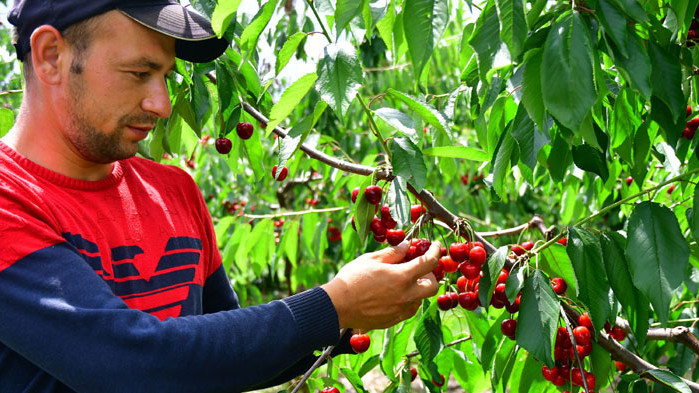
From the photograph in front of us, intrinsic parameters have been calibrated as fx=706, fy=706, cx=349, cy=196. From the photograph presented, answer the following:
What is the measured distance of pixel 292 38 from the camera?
4.53 feet

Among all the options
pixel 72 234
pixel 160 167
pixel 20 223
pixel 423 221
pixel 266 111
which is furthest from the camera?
pixel 266 111

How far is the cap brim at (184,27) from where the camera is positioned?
139cm

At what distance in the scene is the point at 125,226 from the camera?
1487mm

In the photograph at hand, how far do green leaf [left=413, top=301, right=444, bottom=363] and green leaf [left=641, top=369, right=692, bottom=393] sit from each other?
48 centimetres

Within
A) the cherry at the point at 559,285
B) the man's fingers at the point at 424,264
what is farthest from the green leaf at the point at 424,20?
the cherry at the point at 559,285

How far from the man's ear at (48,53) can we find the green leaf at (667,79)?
43.9 inches

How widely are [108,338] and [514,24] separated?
2.61 ft

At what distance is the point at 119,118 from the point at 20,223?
0.33 meters

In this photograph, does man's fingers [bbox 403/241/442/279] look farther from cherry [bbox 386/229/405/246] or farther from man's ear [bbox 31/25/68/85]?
man's ear [bbox 31/25/68/85]

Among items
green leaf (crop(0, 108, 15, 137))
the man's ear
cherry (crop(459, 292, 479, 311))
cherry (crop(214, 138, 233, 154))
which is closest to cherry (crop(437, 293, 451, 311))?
cherry (crop(459, 292, 479, 311))

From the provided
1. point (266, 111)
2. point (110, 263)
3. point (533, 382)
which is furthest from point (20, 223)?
point (533, 382)

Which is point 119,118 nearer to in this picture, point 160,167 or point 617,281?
point 160,167

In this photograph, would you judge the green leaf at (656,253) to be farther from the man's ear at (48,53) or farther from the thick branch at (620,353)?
the man's ear at (48,53)

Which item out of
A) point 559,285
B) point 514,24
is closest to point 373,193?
point 559,285
